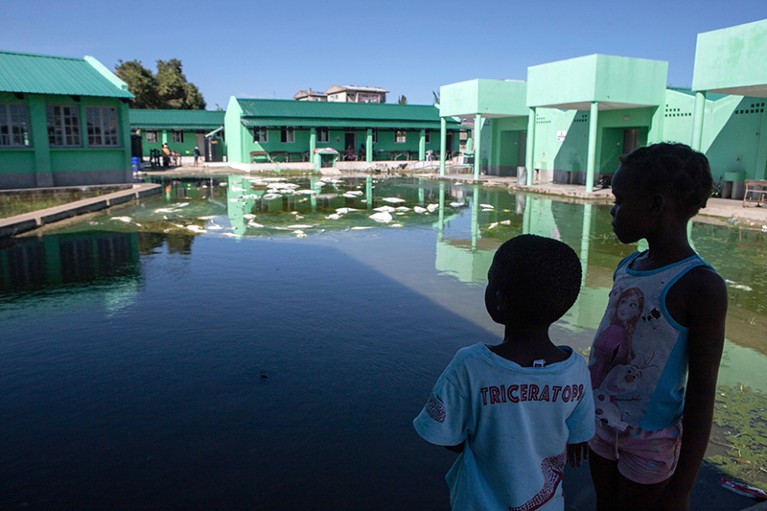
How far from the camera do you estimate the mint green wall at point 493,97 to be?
29.8 m

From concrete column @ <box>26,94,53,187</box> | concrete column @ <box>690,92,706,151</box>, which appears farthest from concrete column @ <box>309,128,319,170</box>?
concrete column @ <box>690,92,706,151</box>

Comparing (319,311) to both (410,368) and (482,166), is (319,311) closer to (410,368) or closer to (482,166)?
(410,368)

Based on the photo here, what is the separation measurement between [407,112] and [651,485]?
45.2 meters

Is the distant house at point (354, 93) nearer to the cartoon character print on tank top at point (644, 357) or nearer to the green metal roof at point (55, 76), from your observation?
the green metal roof at point (55, 76)

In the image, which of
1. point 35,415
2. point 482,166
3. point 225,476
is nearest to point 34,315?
point 35,415

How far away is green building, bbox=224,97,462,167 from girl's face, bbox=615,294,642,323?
3567 cm

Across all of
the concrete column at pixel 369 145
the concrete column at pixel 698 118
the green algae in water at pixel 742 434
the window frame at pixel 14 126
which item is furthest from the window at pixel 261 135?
the green algae in water at pixel 742 434

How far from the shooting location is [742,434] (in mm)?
3703

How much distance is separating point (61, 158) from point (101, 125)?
6.60ft

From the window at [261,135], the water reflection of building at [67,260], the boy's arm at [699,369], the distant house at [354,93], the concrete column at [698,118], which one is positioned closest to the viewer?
the boy's arm at [699,369]

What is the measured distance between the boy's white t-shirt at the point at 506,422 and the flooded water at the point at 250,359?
1.45 meters

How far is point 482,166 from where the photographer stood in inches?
1430

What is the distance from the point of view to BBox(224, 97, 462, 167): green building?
40.5m

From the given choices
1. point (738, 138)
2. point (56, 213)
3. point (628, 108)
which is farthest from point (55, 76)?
point (738, 138)
